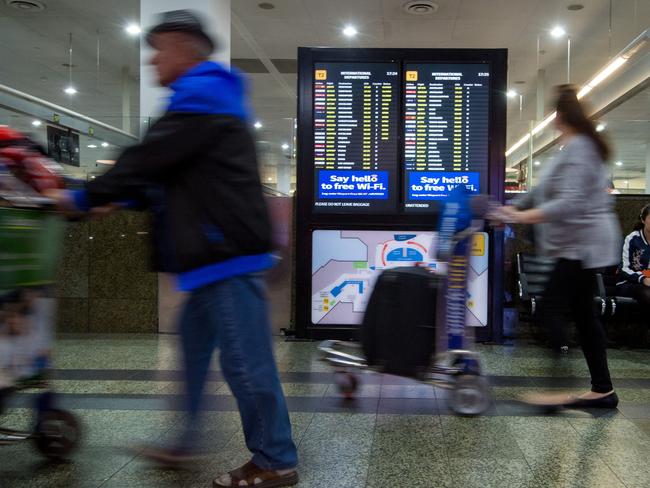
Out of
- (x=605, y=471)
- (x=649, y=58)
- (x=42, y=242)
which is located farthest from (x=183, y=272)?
(x=649, y=58)

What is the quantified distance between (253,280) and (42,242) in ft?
2.69

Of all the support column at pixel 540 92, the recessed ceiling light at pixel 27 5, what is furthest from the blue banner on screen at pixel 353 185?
A: the support column at pixel 540 92

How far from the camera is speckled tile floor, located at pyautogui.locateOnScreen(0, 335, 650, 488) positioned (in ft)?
7.32

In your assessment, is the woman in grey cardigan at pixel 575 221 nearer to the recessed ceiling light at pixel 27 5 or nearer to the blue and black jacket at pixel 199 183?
the blue and black jacket at pixel 199 183

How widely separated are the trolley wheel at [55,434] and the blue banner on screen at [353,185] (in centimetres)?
311

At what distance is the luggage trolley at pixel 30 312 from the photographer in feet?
6.77

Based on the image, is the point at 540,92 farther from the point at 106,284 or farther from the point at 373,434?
the point at 373,434

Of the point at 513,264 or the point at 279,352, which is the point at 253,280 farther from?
the point at 513,264

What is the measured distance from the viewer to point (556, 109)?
3.06 m

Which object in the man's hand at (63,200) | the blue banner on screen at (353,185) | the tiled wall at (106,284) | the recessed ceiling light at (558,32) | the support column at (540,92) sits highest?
the recessed ceiling light at (558,32)

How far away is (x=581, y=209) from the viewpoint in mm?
2906

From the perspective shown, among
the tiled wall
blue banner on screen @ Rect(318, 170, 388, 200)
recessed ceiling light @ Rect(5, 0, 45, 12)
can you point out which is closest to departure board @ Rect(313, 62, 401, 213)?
blue banner on screen @ Rect(318, 170, 388, 200)

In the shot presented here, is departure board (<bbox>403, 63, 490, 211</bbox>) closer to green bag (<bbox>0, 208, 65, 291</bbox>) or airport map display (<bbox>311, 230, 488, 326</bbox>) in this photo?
airport map display (<bbox>311, 230, 488, 326</bbox>)

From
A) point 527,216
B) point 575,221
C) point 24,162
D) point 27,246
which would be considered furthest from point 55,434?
point 575,221
